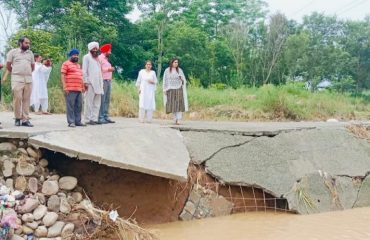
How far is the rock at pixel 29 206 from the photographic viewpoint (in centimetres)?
585

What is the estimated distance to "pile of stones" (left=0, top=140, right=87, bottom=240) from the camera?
576 cm

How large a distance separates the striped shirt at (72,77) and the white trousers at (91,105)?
0.48 m

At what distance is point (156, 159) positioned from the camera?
22.3 feet

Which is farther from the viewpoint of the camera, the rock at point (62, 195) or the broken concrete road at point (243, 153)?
the broken concrete road at point (243, 153)

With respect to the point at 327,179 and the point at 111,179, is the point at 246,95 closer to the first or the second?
the point at 327,179

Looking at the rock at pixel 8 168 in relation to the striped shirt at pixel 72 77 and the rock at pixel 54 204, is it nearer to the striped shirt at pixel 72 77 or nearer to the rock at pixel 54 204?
the rock at pixel 54 204

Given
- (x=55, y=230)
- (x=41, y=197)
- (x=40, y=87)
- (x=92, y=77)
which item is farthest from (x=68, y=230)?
(x=40, y=87)

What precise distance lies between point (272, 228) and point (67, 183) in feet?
9.52

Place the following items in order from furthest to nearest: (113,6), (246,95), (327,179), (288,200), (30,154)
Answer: (113,6)
(246,95)
(327,179)
(288,200)
(30,154)

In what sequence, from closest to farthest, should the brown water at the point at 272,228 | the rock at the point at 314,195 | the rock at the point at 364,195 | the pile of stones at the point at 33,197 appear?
the pile of stones at the point at 33,197 < the brown water at the point at 272,228 < the rock at the point at 314,195 < the rock at the point at 364,195

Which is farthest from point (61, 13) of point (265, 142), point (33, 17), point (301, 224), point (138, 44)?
point (301, 224)

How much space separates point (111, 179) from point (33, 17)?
20.3 meters

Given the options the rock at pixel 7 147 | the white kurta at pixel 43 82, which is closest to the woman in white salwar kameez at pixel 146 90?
the white kurta at pixel 43 82

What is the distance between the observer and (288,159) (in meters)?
8.47
